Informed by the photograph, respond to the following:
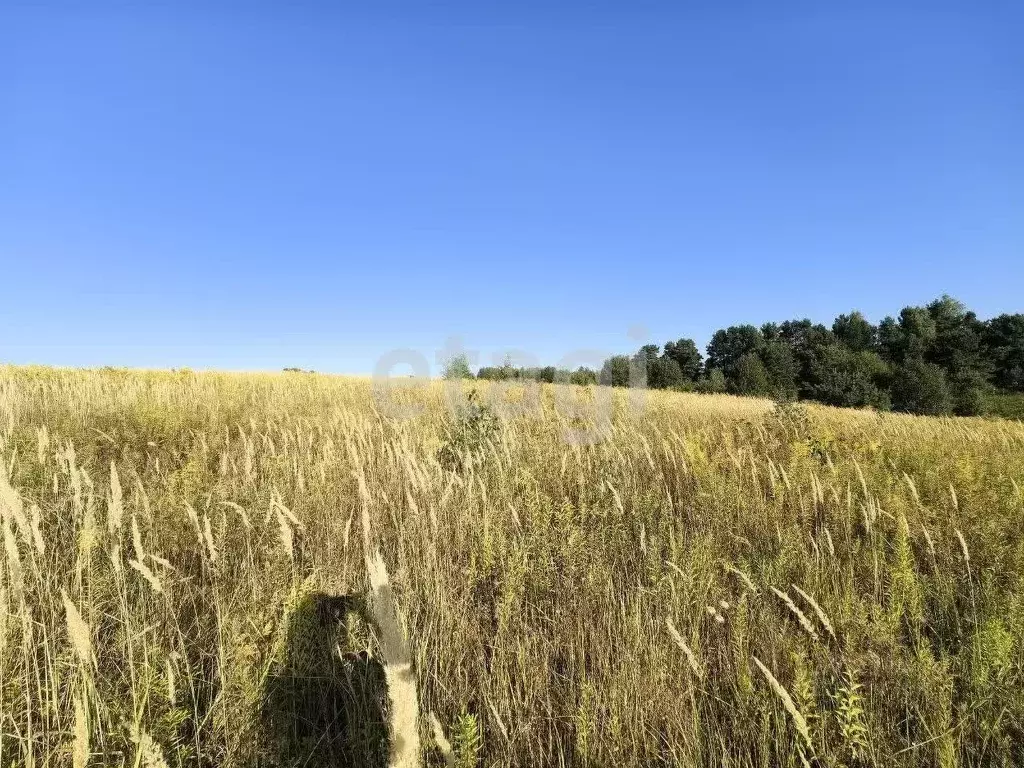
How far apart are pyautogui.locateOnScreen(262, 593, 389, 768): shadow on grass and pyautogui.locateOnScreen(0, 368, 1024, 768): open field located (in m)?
0.01

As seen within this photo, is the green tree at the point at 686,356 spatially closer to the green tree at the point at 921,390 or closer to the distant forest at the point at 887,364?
the distant forest at the point at 887,364

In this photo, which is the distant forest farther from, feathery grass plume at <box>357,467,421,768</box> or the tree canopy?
feathery grass plume at <box>357,467,421,768</box>

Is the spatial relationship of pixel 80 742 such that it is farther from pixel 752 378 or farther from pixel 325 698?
pixel 752 378

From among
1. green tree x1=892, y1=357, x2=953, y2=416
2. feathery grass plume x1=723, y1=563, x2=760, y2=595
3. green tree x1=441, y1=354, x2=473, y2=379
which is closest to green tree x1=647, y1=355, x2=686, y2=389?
green tree x1=892, y1=357, x2=953, y2=416

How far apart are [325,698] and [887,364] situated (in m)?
61.1

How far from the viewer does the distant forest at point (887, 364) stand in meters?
40.9

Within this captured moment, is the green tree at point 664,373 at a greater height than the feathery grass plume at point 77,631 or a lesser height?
greater

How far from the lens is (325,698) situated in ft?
5.39

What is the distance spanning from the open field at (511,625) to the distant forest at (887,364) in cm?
3418

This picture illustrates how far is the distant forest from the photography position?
40.9m

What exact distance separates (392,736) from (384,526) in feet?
7.79

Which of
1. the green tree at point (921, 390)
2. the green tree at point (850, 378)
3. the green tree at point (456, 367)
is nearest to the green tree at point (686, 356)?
the green tree at point (850, 378)

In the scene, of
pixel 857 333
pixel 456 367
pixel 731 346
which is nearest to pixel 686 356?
pixel 731 346

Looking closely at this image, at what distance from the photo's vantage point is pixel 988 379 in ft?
148
